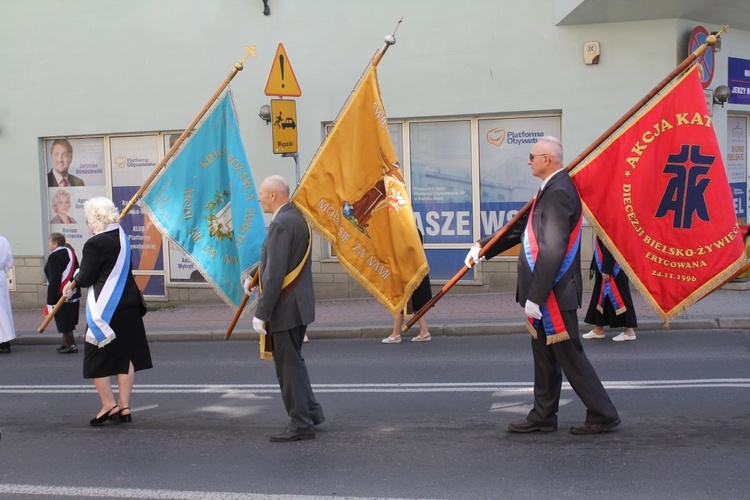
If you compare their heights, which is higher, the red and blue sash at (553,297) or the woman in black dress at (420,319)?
the red and blue sash at (553,297)

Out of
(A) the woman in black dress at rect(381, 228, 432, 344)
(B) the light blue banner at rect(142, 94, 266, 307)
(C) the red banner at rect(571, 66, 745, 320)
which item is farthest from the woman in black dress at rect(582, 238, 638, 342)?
(B) the light blue banner at rect(142, 94, 266, 307)

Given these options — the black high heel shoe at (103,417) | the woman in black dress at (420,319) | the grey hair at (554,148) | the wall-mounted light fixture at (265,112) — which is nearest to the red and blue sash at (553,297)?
the grey hair at (554,148)

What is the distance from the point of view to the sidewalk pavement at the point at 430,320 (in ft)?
36.2

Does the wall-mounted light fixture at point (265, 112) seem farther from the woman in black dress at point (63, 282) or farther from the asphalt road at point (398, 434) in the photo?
the asphalt road at point (398, 434)

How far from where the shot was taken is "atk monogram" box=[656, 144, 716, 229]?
6.09 m

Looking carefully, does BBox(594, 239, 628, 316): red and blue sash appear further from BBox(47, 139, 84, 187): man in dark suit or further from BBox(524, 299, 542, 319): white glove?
BBox(47, 139, 84, 187): man in dark suit

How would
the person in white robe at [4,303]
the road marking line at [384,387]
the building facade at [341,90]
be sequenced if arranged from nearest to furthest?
the road marking line at [384,387] → the person in white robe at [4,303] → the building facade at [341,90]

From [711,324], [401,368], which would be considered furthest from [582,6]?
[401,368]

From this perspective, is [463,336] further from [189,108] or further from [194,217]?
[189,108]

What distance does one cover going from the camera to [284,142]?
468 inches

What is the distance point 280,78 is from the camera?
1154 cm

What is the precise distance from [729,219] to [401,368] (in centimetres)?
390

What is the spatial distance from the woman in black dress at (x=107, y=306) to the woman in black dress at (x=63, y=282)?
168 inches

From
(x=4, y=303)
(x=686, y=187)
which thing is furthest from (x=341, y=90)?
(x=686, y=187)
